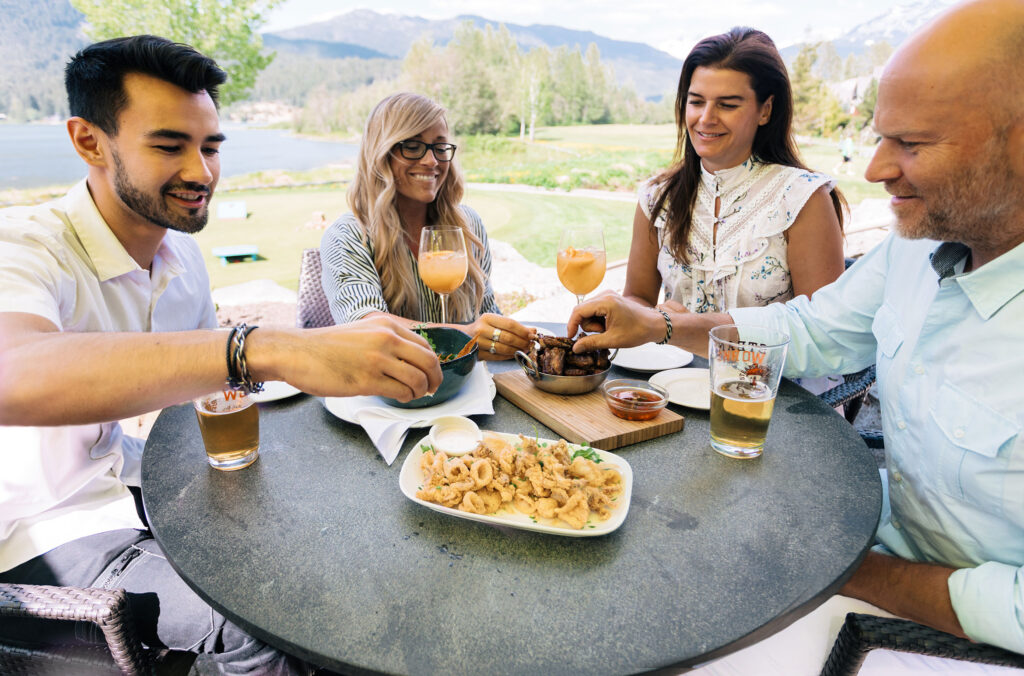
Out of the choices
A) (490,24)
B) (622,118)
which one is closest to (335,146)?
(490,24)

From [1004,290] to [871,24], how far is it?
740cm

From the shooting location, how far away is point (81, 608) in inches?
43.7

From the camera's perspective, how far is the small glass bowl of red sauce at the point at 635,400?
1501 mm

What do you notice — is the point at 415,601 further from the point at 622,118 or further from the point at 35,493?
the point at 622,118

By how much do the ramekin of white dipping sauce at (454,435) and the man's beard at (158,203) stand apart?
117 centimetres

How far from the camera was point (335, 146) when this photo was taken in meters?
7.97

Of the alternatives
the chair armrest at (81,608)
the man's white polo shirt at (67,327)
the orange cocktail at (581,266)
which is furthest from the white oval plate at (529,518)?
the orange cocktail at (581,266)

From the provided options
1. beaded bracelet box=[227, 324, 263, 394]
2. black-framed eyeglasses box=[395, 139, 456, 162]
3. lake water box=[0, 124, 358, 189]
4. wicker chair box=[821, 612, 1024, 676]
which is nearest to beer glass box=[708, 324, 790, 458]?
wicker chair box=[821, 612, 1024, 676]

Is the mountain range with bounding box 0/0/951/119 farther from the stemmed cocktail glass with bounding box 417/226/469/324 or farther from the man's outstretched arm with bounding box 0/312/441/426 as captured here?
the man's outstretched arm with bounding box 0/312/441/426

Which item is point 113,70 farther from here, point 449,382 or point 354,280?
point 449,382

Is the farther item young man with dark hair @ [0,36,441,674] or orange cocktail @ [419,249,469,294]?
orange cocktail @ [419,249,469,294]

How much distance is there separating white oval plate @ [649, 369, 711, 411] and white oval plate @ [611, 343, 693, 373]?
0.09m

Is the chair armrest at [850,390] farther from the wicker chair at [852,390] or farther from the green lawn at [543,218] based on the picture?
the green lawn at [543,218]

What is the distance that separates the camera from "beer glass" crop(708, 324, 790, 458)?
137 centimetres
